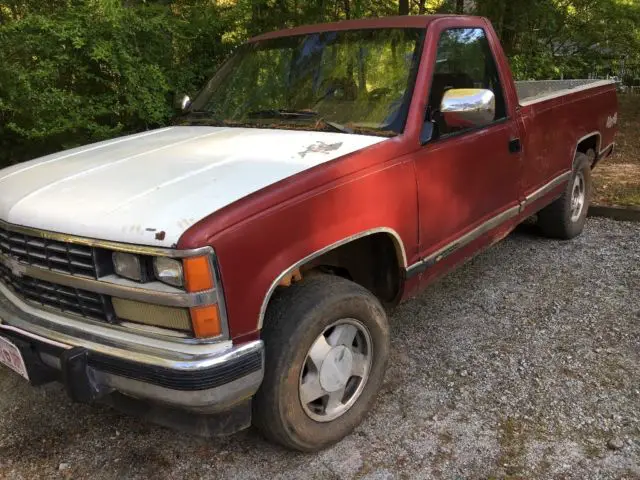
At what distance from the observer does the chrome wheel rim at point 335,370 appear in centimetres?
259

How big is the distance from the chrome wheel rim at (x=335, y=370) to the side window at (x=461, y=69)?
1.18 meters

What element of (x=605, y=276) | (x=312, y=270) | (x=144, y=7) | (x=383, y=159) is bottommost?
(x=605, y=276)

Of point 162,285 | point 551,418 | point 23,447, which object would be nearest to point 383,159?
point 162,285

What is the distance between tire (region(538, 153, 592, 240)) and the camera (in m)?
5.08

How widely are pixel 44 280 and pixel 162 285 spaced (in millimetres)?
656

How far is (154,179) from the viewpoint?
8.31 feet

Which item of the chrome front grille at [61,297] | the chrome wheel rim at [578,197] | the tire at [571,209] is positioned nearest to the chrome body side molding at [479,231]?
the tire at [571,209]

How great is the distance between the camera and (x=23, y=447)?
2.82 meters

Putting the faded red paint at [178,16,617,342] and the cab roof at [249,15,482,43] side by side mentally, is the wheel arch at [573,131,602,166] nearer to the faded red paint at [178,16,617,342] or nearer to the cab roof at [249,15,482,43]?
the faded red paint at [178,16,617,342]

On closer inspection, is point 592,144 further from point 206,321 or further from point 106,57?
point 206,321

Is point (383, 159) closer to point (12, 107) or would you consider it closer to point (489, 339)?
point (489, 339)

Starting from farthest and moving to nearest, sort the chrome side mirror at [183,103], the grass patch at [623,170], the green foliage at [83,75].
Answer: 1. the grass patch at [623,170]
2. the green foliage at [83,75]
3. the chrome side mirror at [183,103]

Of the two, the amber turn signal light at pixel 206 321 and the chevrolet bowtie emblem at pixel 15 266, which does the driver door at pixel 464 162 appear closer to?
the amber turn signal light at pixel 206 321

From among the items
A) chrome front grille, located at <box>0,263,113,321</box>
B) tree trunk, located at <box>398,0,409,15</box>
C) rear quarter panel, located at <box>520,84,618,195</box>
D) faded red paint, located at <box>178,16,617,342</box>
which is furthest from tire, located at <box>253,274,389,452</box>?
tree trunk, located at <box>398,0,409,15</box>
